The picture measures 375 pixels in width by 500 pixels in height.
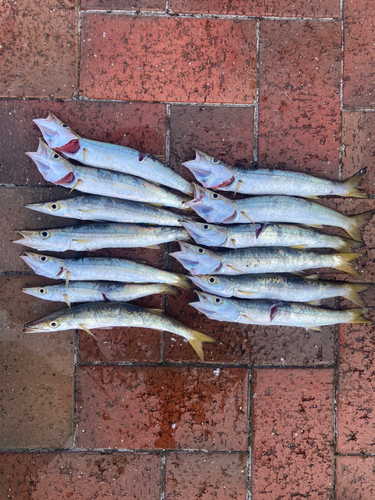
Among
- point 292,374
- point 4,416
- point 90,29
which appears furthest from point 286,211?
point 4,416

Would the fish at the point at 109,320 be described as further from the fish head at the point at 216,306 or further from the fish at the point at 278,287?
the fish at the point at 278,287

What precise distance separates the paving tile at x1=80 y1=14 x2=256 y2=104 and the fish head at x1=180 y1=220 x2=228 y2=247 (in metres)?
1.51

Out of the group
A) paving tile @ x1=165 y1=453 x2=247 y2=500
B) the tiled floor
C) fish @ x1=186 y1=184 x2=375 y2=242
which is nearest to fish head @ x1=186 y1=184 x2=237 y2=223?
fish @ x1=186 y1=184 x2=375 y2=242

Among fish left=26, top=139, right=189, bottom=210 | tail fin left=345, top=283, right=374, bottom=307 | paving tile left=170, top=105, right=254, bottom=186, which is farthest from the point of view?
paving tile left=170, top=105, right=254, bottom=186

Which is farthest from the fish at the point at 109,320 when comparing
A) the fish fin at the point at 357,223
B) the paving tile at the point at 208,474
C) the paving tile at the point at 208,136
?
the fish fin at the point at 357,223

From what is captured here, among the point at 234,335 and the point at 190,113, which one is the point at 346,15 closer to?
the point at 190,113

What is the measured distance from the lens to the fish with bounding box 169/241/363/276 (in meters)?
3.70

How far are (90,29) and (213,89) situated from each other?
5.12 ft

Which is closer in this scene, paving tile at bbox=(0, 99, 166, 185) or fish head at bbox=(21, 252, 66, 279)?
fish head at bbox=(21, 252, 66, 279)

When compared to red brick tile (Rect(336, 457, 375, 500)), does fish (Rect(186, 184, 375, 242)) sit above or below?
above

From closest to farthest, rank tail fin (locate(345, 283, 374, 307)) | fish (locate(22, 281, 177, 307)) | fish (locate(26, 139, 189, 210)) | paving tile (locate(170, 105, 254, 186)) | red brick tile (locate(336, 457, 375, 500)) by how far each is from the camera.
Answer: fish (locate(26, 139, 189, 210)) < fish (locate(22, 281, 177, 307)) < tail fin (locate(345, 283, 374, 307)) < paving tile (locate(170, 105, 254, 186)) < red brick tile (locate(336, 457, 375, 500))

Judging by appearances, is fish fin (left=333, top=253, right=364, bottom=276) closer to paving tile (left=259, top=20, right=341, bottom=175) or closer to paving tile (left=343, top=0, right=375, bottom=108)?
paving tile (left=259, top=20, right=341, bottom=175)

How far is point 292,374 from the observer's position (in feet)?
13.4

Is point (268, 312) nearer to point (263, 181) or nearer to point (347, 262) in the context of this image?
point (347, 262)
